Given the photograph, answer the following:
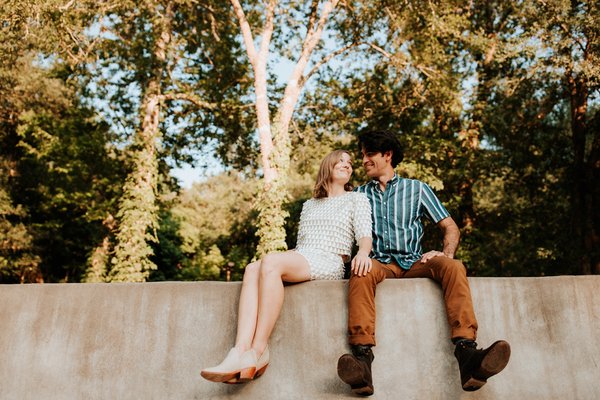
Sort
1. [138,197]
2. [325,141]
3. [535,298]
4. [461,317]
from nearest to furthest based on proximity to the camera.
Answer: [461,317], [535,298], [138,197], [325,141]

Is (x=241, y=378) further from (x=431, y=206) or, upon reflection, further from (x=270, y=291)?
(x=431, y=206)

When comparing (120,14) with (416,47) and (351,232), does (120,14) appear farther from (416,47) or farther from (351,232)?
(351,232)

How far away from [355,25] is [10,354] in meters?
13.7

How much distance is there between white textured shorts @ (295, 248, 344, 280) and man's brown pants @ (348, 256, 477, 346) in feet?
0.97

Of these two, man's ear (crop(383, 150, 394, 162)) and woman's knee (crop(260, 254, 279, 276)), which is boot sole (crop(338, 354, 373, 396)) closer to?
woman's knee (crop(260, 254, 279, 276))

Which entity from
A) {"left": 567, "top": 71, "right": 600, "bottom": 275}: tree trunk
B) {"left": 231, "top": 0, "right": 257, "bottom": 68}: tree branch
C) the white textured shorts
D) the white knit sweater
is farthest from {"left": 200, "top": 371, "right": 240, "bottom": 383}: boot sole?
{"left": 567, "top": 71, "right": 600, "bottom": 275}: tree trunk

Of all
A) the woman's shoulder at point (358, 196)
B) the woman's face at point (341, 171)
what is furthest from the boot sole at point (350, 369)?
the woman's face at point (341, 171)

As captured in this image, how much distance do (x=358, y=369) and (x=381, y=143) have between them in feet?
6.29

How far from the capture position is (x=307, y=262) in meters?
3.67

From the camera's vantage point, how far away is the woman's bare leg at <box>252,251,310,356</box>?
3355 millimetres

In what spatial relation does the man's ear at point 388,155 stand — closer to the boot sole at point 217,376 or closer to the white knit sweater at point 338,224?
the white knit sweater at point 338,224

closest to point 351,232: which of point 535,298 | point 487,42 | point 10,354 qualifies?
point 535,298

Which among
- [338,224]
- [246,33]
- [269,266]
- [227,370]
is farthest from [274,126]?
[227,370]

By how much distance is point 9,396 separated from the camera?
3.64 m
